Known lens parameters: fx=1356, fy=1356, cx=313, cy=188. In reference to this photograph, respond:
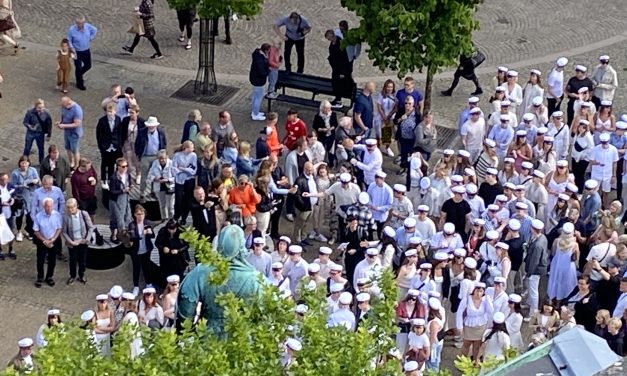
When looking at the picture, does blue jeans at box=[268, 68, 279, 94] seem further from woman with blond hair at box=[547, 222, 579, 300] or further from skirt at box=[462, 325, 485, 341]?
skirt at box=[462, 325, 485, 341]

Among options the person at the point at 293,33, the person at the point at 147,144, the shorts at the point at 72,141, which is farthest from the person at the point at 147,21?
the person at the point at 147,144

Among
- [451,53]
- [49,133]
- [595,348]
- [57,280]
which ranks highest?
[595,348]

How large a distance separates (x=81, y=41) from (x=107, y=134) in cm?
441

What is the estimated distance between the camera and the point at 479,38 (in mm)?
29656

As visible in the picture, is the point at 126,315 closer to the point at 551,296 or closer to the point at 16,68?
the point at 551,296

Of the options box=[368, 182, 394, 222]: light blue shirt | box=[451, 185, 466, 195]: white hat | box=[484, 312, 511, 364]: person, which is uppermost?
box=[451, 185, 466, 195]: white hat

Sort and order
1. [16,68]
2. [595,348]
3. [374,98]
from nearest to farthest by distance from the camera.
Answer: [595,348], [374,98], [16,68]

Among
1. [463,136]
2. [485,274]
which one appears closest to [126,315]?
[485,274]

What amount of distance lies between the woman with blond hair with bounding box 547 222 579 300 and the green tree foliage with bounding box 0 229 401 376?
737cm

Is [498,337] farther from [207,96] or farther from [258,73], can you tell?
[207,96]

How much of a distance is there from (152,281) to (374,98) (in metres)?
6.30

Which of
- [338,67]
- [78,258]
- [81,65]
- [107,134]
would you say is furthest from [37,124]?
[338,67]

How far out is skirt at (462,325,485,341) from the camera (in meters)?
18.2

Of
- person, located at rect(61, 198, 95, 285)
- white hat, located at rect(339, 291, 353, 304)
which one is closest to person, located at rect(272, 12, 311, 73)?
person, located at rect(61, 198, 95, 285)
